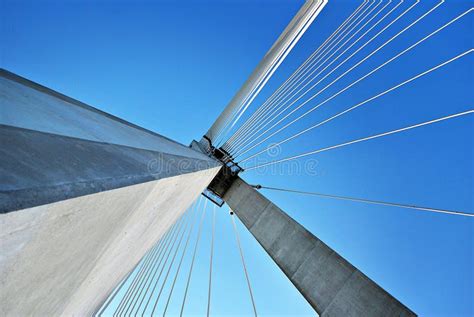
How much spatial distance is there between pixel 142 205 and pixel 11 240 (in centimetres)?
101

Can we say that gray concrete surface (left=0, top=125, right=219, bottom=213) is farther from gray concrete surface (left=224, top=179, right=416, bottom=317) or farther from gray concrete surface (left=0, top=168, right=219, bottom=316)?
gray concrete surface (left=224, top=179, right=416, bottom=317)

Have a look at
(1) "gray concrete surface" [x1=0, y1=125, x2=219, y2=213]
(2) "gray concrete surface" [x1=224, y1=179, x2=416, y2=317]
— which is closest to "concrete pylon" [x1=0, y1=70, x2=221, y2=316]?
(1) "gray concrete surface" [x1=0, y1=125, x2=219, y2=213]

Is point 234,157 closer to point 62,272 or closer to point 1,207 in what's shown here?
point 62,272

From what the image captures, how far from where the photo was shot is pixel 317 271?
4359 mm

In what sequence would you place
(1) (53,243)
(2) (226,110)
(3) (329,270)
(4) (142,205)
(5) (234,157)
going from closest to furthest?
(1) (53,243)
(4) (142,205)
(3) (329,270)
(5) (234,157)
(2) (226,110)

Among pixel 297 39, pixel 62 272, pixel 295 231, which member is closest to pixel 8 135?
pixel 62 272

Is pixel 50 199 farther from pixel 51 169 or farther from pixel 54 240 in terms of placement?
pixel 54 240

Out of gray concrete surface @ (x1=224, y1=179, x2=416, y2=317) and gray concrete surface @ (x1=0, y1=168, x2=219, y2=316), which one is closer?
gray concrete surface @ (x1=0, y1=168, x2=219, y2=316)

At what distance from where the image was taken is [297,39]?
640cm

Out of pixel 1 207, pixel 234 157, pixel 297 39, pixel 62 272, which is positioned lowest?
pixel 62 272

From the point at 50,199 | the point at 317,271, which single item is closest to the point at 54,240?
the point at 50,199

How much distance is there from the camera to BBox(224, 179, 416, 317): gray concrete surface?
3539 millimetres

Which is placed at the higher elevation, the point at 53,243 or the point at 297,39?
the point at 297,39

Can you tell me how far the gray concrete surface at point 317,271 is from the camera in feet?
11.6
